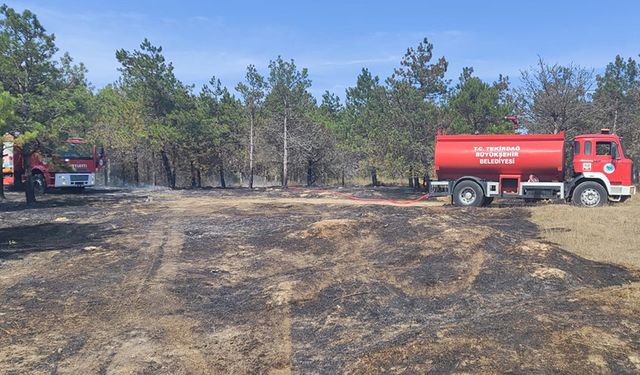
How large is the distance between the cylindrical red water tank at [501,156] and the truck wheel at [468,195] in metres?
0.43

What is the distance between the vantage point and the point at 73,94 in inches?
766

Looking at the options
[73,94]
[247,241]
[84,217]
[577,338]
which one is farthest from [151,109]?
[577,338]

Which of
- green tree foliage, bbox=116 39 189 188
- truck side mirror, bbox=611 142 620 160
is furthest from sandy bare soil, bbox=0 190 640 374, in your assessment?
green tree foliage, bbox=116 39 189 188

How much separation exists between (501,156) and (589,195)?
11.0 ft

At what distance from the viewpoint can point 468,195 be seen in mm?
18781

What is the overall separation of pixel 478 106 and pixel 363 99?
23.7 meters

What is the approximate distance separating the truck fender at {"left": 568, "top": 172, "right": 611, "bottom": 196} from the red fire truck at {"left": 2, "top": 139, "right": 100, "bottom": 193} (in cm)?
2274

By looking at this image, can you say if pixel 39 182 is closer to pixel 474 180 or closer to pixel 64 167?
pixel 64 167

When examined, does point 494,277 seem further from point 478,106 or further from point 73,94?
point 478,106

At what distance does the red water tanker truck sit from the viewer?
663 inches

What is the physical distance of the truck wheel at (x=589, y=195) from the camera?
16922 millimetres

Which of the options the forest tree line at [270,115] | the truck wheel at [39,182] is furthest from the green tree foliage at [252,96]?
the truck wheel at [39,182]

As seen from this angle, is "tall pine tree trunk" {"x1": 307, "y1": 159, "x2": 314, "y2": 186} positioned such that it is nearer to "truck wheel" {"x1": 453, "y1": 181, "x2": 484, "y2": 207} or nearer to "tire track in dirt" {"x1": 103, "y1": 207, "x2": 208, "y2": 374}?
"truck wheel" {"x1": 453, "y1": 181, "x2": 484, "y2": 207}

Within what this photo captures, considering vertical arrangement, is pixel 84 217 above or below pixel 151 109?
below
